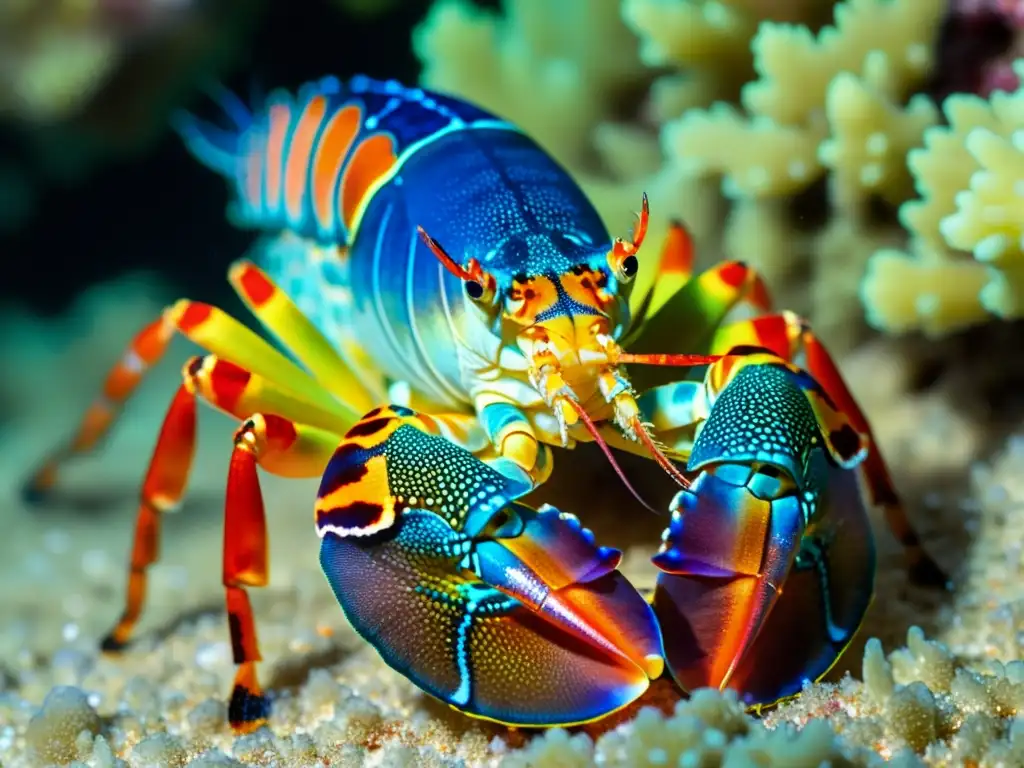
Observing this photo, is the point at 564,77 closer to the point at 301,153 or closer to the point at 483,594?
→ the point at 301,153

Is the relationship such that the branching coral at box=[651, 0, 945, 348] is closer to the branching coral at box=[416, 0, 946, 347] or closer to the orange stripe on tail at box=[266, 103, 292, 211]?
the branching coral at box=[416, 0, 946, 347]

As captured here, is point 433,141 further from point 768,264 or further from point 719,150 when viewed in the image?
point 768,264

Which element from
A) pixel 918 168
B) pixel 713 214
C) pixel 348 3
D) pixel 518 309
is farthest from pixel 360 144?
pixel 348 3

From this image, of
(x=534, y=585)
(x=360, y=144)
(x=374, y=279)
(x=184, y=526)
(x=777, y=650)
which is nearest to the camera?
(x=534, y=585)

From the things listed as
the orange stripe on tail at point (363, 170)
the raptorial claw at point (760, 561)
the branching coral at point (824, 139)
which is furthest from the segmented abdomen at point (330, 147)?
the raptorial claw at point (760, 561)

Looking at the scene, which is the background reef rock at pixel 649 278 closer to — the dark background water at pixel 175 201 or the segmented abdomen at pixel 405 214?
the dark background water at pixel 175 201

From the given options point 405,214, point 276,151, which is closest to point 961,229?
point 405,214

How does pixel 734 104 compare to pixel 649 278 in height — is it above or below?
above
